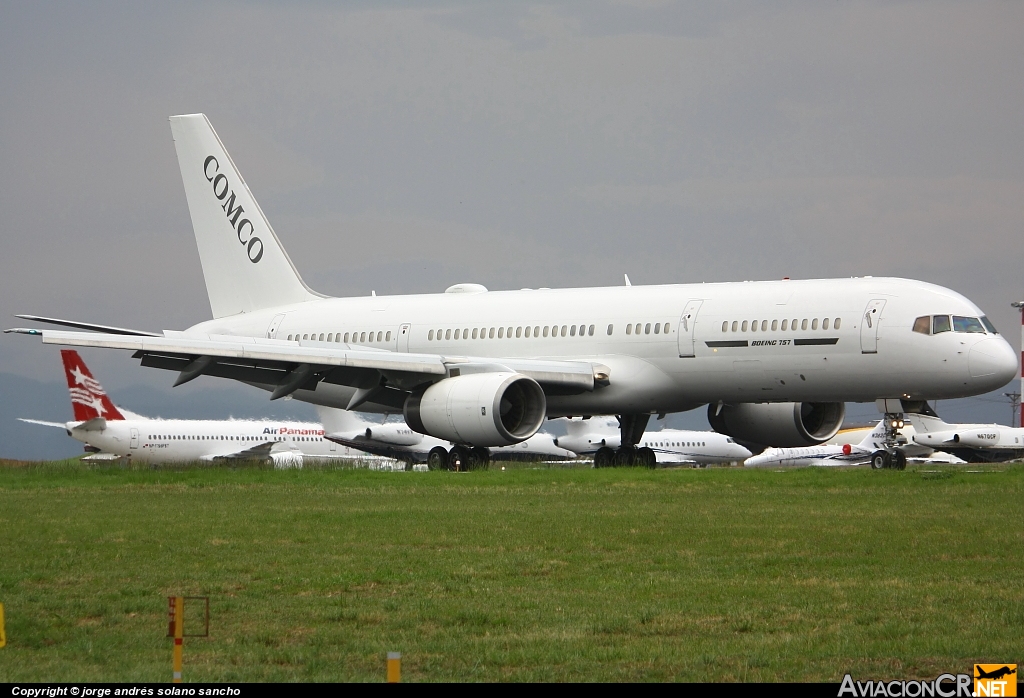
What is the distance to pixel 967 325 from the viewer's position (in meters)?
24.8

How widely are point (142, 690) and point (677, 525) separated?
8911mm

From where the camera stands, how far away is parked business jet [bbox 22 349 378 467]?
181 ft

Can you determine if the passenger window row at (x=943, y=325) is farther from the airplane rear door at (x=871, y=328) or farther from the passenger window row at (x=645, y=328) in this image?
the passenger window row at (x=645, y=328)

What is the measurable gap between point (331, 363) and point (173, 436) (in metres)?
33.3

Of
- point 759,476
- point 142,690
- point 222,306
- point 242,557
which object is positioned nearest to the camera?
point 142,690

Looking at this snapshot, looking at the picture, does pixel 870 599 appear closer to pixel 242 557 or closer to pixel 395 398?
pixel 242 557

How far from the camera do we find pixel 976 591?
10.0m

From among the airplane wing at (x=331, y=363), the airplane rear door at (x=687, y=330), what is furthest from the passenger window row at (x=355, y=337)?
the airplane rear door at (x=687, y=330)

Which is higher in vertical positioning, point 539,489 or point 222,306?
point 222,306

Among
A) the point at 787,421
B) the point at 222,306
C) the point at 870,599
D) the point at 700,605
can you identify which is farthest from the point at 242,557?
the point at 222,306

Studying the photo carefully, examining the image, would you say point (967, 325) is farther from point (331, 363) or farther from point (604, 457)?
point (331, 363)

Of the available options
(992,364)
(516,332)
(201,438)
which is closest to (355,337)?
(516,332)

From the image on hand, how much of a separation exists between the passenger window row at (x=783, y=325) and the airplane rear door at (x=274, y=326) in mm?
12859

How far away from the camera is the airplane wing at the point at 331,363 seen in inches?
1062
